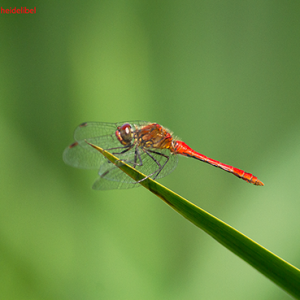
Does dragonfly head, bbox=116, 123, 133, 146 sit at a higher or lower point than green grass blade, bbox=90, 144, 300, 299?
higher

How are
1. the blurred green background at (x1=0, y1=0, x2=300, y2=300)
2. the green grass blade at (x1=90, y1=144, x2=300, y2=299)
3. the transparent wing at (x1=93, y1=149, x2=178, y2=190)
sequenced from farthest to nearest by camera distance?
1. the blurred green background at (x1=0, y1=0, x2=300, y2=300)
2. the transparent wing at (x1=93, y1=149, x2=178, y2=190)
3. the green grass blade at (x1=90, y1=144, x2=300, y2=299)

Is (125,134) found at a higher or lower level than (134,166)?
higher

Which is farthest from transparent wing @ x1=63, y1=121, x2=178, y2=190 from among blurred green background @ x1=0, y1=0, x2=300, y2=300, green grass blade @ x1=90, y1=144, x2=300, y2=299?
green grass blade @ x1=90, y1=144, x2=300, y2=299

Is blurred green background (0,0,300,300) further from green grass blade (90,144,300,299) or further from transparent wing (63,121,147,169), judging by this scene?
green grass blade (90,144,300,299)

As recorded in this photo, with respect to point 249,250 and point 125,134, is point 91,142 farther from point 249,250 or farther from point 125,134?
point 249,250

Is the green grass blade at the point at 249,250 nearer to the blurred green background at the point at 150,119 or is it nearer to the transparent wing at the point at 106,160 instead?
→ the transparent wing at the point at 106,160

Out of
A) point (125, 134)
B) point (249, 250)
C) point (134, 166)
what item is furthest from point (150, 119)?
point (249, 250)

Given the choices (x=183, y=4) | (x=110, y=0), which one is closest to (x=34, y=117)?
(x=110, y=0)
